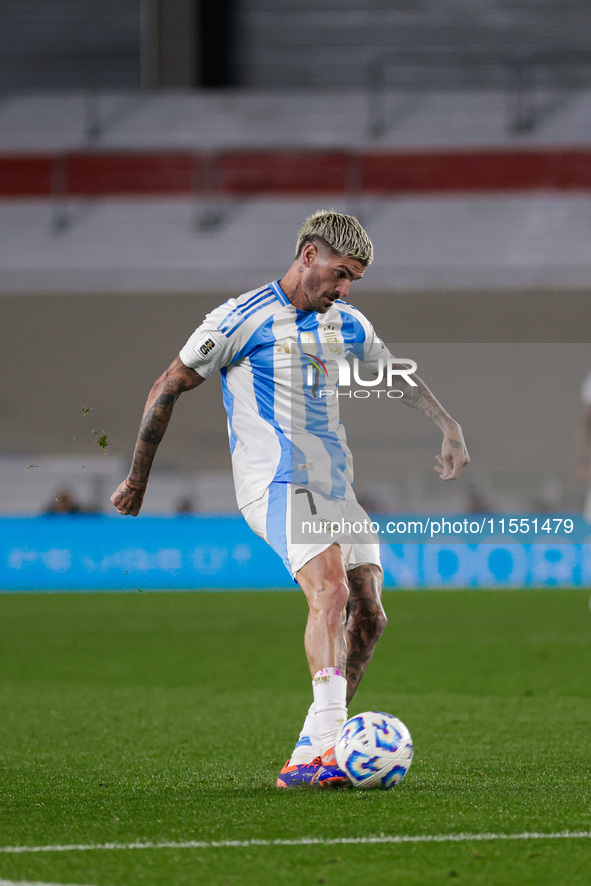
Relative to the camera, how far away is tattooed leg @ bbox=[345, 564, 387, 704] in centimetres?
452

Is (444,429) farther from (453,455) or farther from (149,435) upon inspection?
(149,435)

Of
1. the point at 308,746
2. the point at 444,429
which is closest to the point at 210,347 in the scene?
the point at 444,429

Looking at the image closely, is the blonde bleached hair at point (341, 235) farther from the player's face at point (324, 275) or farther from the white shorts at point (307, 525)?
the white shorts at point (307, 525)

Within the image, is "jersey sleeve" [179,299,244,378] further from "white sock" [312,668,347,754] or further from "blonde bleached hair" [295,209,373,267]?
"white sock" [312,668,347,754]

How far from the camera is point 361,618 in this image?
455 centimetres

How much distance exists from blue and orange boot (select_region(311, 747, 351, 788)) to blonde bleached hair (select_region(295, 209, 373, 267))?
1774 mm

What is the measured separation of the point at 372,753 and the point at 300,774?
29 centimetres

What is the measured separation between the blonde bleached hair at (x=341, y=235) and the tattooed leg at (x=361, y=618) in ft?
3.86

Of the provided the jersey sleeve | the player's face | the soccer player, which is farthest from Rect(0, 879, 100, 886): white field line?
the player's face

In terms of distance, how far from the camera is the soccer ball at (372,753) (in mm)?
3957

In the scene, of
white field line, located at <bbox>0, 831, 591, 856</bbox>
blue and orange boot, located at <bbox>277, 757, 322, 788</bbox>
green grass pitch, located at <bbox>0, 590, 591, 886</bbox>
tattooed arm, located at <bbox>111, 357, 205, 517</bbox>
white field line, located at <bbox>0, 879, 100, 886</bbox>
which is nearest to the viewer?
white field line, located at <bbox>0, 879, 100, 886</bbox>

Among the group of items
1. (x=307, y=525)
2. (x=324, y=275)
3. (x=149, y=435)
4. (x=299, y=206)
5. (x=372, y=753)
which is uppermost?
(x=299, y=206)

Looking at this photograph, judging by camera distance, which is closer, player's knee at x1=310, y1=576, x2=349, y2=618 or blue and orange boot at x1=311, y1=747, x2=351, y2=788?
blue and orange boot at x1=311, y1=747, x2=351, y2=788

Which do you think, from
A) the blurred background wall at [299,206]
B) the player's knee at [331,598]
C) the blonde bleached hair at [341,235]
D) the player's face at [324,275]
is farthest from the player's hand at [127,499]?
the blurred background wall at [299,206]
